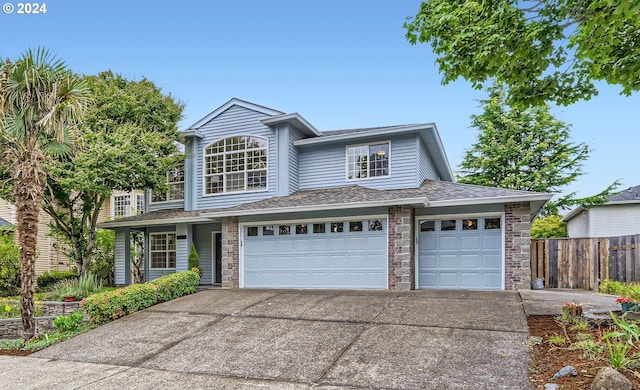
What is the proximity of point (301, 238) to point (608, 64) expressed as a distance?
348 inches

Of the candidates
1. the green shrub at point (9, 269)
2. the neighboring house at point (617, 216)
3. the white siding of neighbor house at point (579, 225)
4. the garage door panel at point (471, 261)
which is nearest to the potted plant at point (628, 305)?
the garage door panel at point (471, 261)

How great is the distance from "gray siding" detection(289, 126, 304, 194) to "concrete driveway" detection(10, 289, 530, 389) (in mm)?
5435

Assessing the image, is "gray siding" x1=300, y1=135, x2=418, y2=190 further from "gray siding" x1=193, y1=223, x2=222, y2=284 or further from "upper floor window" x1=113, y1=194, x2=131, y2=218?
"upper floor window" x1=113, y1=194, x2=131, y2=218

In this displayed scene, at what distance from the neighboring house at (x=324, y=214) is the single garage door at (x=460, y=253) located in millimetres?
28

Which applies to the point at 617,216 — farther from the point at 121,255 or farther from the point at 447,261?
the point at 121,255

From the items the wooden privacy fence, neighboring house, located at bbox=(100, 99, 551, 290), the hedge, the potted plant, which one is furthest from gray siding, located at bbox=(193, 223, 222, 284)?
the potted plant

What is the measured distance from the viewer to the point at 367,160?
1429 cm

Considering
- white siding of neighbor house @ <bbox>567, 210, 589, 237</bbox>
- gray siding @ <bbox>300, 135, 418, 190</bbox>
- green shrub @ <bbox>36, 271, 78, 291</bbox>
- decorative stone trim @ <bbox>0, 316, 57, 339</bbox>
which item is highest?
gray siding @ <bbox>300, 135, 418, 190</bbox>

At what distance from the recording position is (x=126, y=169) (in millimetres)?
13828

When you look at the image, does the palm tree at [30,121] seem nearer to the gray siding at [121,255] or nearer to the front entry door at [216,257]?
the front entry door at [216,257]

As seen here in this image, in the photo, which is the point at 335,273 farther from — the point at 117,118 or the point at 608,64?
the point at 117,118

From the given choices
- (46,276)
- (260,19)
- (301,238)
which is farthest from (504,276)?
(46,276)

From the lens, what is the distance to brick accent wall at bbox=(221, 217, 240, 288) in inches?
529

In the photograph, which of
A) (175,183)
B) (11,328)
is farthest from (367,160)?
(11,328)
